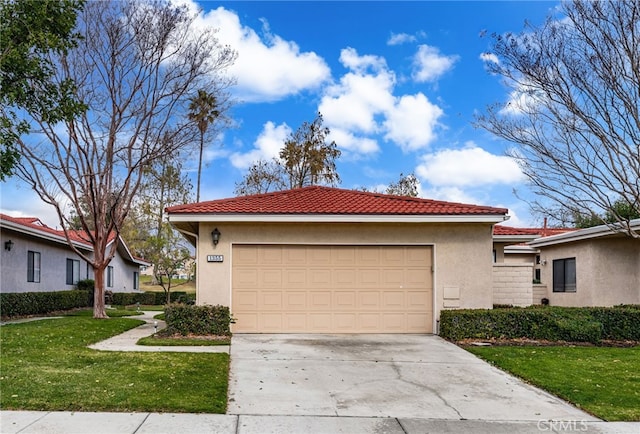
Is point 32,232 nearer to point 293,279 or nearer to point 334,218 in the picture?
point 293,279

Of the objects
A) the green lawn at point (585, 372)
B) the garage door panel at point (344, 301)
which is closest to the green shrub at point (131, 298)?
the garage door panel at point (344, 301)

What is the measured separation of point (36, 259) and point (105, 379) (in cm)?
1437

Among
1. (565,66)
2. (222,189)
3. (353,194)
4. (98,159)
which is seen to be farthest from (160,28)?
(222,189)

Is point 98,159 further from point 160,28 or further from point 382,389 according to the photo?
point 382,389

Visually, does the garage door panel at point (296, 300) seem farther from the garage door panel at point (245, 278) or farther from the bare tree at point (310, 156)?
the bare tree at point (310, 156)

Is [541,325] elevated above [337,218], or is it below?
below

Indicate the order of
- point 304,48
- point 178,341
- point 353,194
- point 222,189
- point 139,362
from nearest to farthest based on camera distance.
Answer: point 139,362 → point 178,341 → point 353,194 → point 304,48 → point 222,189

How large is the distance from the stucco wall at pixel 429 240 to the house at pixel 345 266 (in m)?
0.02

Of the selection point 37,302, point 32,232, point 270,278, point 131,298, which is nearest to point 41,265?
point 37,302

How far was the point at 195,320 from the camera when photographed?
11.6 metres

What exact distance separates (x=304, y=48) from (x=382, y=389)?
11.5 metres

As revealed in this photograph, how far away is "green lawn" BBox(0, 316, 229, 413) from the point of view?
6297mm

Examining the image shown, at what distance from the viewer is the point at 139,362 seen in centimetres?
860

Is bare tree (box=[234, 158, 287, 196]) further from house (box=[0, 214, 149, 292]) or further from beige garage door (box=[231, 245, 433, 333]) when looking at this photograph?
beige garage door (box=[231, 245, 433, 333])
